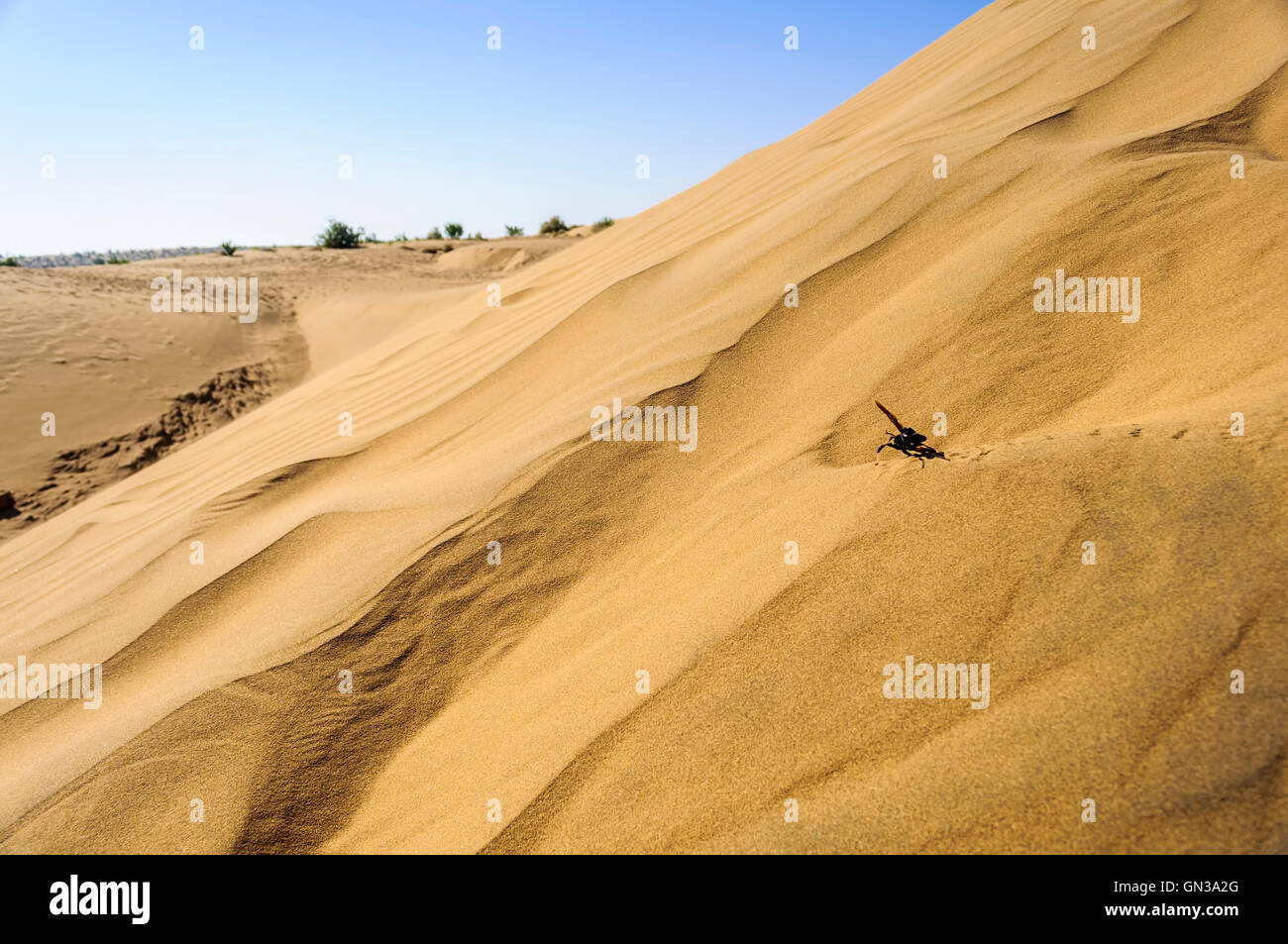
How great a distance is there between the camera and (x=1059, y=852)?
1018 millimetres

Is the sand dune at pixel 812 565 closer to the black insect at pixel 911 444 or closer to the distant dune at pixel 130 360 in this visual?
the black insect at pixel 911 444

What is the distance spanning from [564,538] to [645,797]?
0.91 m

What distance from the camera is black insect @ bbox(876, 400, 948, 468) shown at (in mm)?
1782

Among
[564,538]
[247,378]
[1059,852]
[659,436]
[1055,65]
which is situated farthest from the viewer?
[247,378]

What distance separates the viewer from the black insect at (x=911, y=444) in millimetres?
1782

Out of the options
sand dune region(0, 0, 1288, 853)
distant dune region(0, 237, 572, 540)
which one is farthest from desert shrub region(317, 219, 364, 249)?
sand dune region(0, 0, 1288, 853)

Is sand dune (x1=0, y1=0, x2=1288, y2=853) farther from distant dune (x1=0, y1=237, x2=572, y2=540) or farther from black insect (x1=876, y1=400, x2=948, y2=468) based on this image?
distant dune (x1=0, y1=237, x2=572, y2=540)

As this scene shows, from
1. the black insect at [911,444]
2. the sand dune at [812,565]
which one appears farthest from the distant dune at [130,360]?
the black insect at [911,444]

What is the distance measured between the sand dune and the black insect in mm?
44

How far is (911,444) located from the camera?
1854mm

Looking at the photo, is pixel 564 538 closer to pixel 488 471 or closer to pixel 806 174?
pixel 488 471

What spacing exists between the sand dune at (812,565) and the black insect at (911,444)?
44mm
